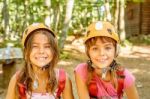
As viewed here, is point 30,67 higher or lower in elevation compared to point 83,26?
higher

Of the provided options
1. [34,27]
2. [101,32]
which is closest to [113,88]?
[101,32]

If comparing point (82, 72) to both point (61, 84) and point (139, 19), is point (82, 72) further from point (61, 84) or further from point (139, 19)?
point (139, 19)

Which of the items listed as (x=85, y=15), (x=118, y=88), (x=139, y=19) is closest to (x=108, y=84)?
(x=118, y=88)

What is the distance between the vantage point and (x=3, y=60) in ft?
22.8

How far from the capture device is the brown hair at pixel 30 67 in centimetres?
292

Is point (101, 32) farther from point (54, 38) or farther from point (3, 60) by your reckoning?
point (3, 60)

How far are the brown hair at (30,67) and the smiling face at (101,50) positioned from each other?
11.4 inches

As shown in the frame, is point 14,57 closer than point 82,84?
No

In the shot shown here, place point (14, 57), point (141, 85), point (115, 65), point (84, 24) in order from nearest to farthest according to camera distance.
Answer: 1. point (115, 65)
2. point (14, 57)
3. point (141, 85)
4. point (84, 24)

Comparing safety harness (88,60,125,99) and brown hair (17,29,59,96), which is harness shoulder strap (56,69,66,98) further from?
safety harness (88,60,125,99)

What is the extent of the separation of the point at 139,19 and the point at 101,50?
68.0 feet

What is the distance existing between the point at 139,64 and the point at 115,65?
27.3 ft

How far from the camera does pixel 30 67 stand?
2.99 meters

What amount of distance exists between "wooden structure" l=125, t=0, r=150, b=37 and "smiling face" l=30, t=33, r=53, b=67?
64.8 feet
